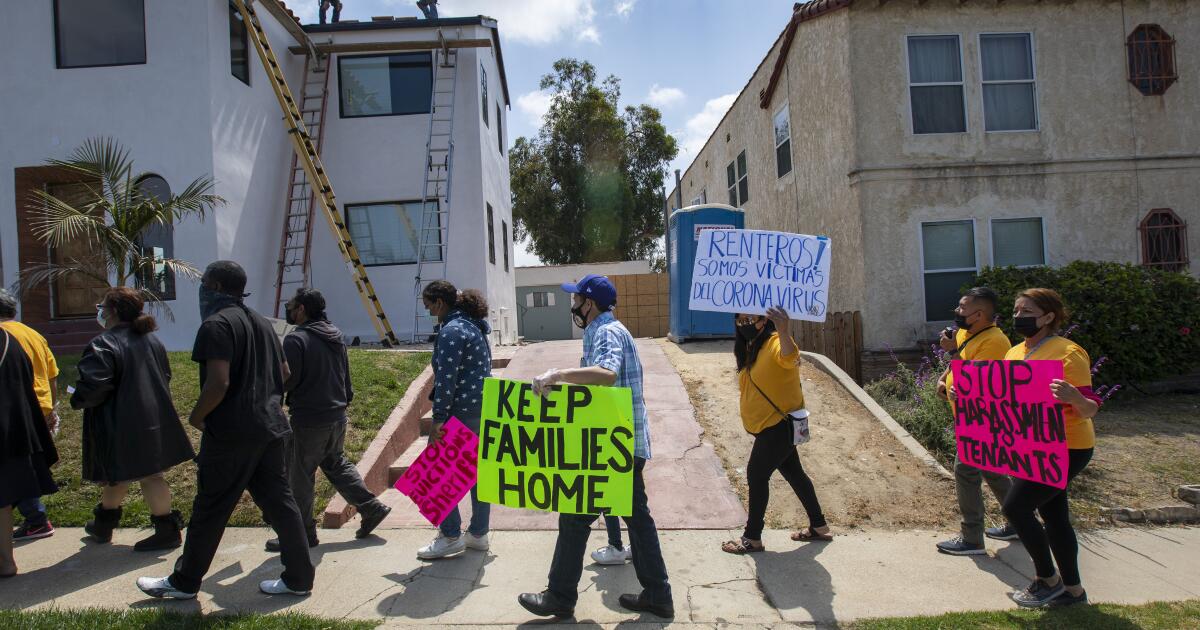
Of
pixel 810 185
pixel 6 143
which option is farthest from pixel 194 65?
pixel 810 185

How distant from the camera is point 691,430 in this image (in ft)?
23.7

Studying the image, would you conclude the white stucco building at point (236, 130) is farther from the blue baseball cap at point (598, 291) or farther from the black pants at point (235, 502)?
the blue baseball cap at point (598, 291)

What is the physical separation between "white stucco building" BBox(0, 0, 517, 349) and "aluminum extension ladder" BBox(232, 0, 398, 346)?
15.1 inches

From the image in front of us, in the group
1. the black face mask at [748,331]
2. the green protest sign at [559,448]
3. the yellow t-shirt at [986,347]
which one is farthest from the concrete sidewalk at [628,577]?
the black face mask at [748,331]

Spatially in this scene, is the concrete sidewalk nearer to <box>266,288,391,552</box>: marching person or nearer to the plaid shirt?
<box>266,288,391,552</box>: marching person

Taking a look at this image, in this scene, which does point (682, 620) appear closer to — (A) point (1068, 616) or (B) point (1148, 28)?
(A) point (1068, 616)

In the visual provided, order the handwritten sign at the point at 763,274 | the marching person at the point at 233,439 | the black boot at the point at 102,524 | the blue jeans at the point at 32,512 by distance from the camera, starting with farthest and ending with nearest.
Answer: the blue jeans at the point at 32,512 < the black boot at the point at 102,524 < the handwritten sign at the point at 763,274 < the marching person at the point at 233,439

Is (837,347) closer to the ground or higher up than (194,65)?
closer to the ground

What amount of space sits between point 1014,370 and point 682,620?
2.43 m

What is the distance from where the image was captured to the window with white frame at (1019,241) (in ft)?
35.0

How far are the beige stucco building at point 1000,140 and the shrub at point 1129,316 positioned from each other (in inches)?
58.0

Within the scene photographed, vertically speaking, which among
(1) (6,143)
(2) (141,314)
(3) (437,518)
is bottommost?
(3) (437,518)

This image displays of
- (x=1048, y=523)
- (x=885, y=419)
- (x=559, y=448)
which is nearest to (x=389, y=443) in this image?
(x=559, y=448)

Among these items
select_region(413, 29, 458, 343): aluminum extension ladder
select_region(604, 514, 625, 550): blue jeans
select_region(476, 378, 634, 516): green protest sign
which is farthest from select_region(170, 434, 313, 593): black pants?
select_region(413, 29, 458, 343): aluminum extension ladder
